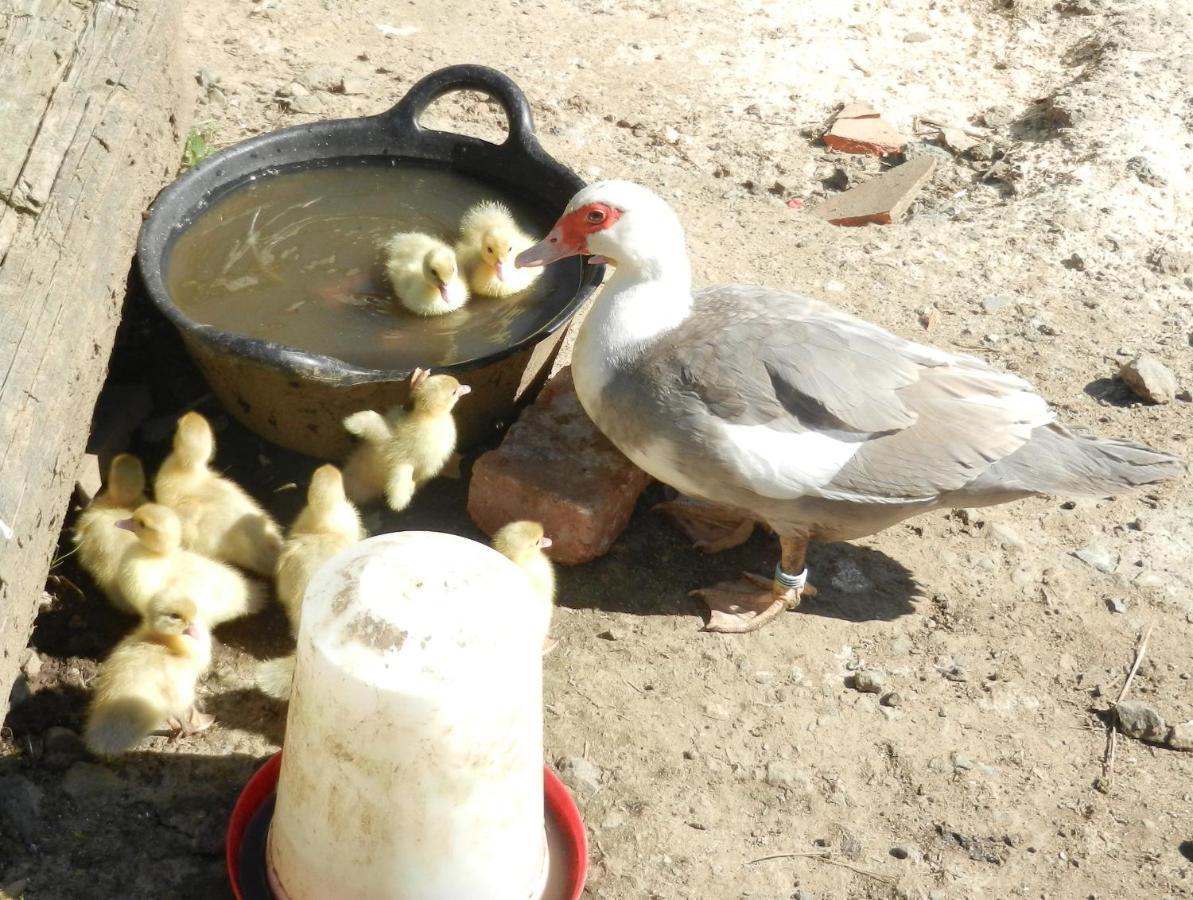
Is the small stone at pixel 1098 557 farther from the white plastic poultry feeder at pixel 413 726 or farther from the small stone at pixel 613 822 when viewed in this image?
the white plastic poultry feeder at pixel 413 726

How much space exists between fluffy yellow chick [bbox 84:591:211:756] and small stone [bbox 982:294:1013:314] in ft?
11.4

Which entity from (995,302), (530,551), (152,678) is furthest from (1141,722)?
(152,678)

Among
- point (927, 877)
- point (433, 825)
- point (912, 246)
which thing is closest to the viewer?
point (433, 825)

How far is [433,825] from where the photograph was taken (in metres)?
2.56

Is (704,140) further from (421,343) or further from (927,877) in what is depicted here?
(927,877)

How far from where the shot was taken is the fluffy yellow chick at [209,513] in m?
3.69

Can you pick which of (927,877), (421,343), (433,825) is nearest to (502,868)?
(433,825)

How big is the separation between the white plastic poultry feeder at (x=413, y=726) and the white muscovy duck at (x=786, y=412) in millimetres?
1237

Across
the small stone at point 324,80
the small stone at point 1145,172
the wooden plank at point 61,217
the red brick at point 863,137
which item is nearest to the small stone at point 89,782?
the wooden plank at point 61,217

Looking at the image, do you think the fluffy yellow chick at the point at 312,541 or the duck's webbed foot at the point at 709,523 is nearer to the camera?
the fluffy yellow chick at the point at 312,541

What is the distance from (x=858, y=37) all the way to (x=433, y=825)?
5.59 m

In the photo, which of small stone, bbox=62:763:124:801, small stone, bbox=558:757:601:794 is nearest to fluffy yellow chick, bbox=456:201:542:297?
small stone, bbox=558:757:601:794

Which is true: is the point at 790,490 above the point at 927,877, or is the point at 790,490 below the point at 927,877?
above

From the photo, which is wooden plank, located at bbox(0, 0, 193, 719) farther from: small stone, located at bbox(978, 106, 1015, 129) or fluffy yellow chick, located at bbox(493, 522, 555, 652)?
small stone, located at bbox(978, 106, 1015, 129)
